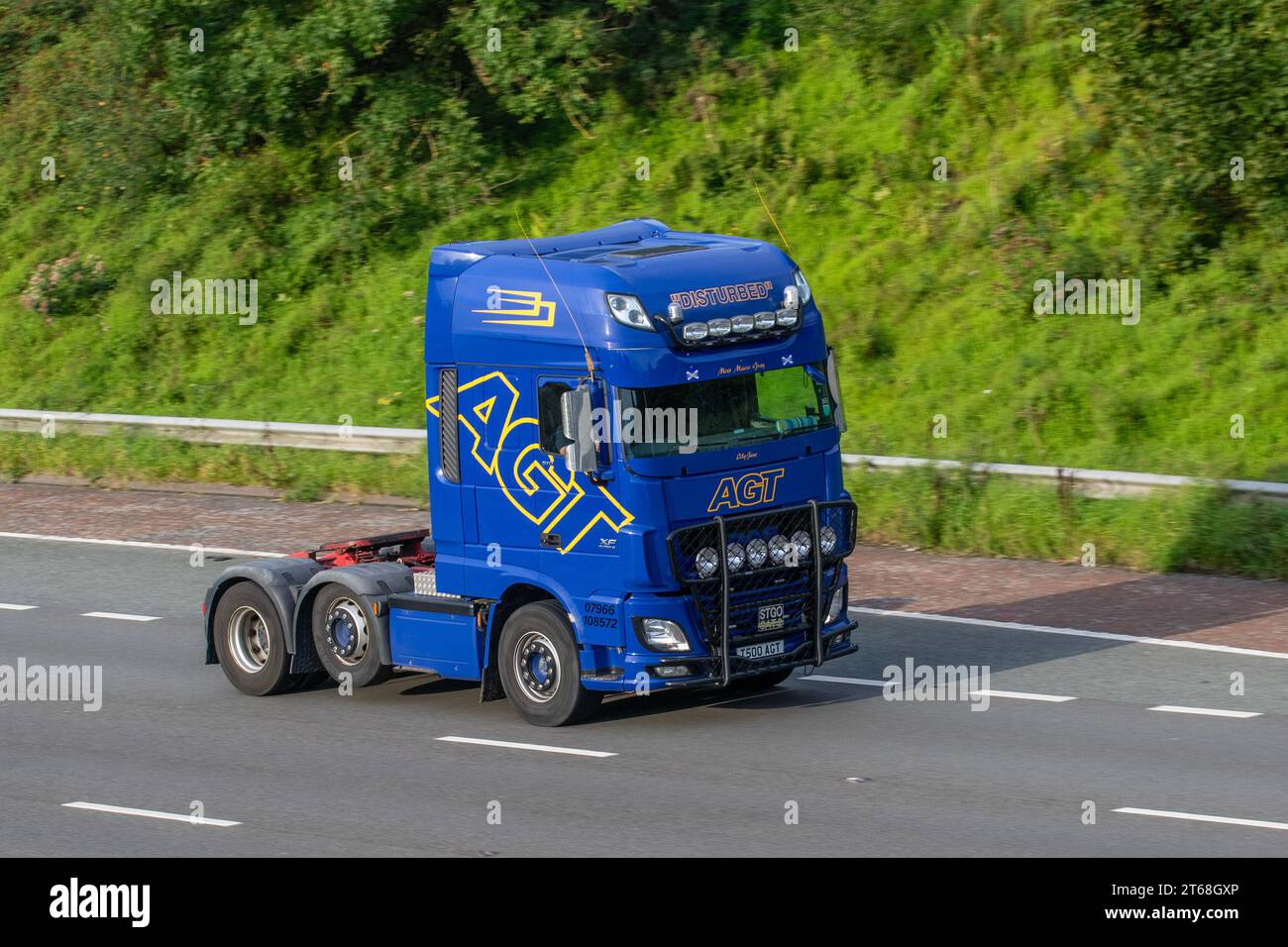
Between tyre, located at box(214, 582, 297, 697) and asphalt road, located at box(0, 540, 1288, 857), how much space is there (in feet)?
0.53

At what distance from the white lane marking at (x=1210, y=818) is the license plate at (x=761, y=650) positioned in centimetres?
299

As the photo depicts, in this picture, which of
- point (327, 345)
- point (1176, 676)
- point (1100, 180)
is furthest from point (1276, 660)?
point (327, 345)

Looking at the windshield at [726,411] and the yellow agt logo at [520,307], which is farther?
the yellow agt logo at [520,307]

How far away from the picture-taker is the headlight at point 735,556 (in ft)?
41.9

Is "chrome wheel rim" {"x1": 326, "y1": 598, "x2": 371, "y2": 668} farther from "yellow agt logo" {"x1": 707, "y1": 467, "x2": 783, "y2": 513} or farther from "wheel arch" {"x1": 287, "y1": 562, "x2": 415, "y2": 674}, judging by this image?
"yellow agt logo" {"x1": 707, "y1": 467, "x2": 783, "y2": 513}

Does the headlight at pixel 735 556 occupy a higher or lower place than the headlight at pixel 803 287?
lower

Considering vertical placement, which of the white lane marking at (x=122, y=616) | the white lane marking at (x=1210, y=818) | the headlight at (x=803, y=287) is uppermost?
the headlight at (x=803, y=287)

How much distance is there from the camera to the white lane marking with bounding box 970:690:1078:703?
1366 centimetres

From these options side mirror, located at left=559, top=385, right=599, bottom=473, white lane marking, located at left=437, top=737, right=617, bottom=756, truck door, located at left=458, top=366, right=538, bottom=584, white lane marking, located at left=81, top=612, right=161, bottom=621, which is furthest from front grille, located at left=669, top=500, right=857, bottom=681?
white lane marking, located at left=81, top=612, right=161, bottom=621

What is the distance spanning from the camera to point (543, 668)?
1312 centimetres

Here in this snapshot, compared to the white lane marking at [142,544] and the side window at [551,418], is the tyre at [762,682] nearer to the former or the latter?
the side window at [551,418]

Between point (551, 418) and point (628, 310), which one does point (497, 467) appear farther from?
point (628, 310)

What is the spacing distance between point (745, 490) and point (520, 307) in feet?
6.68

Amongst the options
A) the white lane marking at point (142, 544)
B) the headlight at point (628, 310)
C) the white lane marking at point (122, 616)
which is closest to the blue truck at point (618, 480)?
the headlight at point (628, 310)
